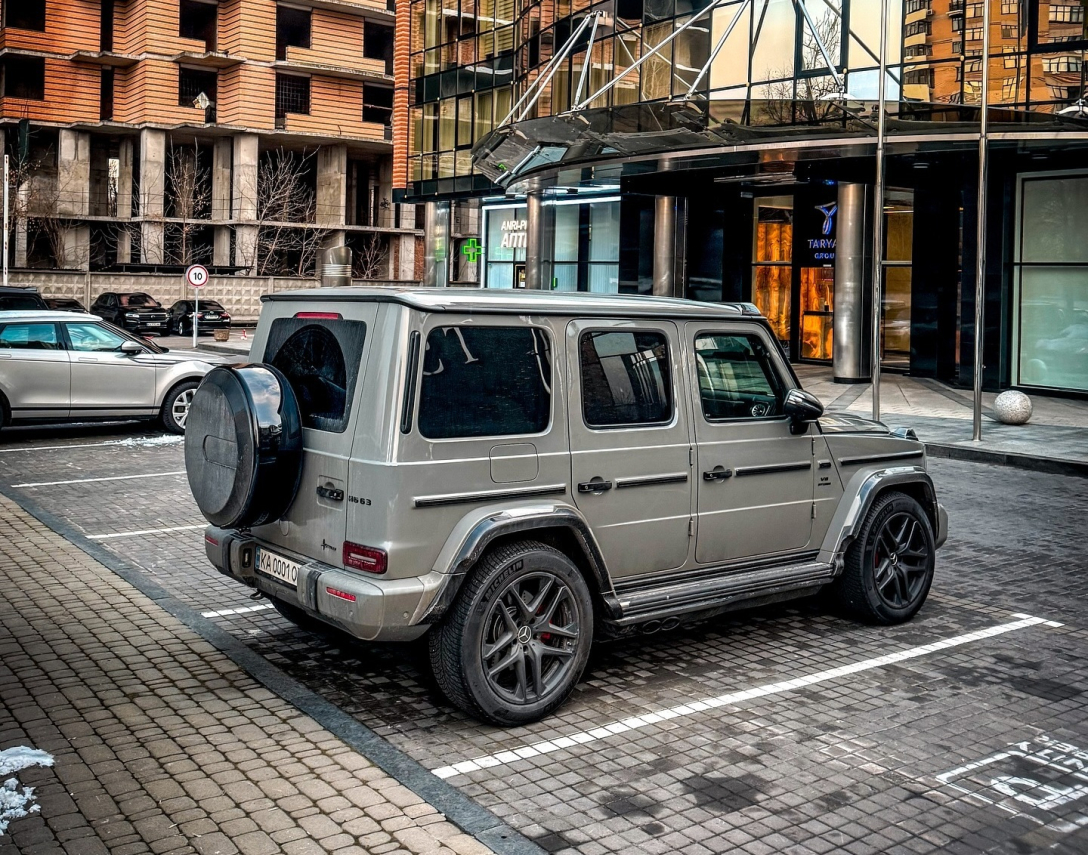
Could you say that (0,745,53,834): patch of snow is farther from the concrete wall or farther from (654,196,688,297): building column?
the concrete wall

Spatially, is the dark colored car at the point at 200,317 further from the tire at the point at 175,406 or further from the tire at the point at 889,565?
the tire at the point at 889,565

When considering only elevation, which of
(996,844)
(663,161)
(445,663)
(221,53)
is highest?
(221,53)

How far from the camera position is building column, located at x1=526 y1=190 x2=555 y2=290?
1436 inches

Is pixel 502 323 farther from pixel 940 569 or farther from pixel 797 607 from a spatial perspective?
pixel 940 569

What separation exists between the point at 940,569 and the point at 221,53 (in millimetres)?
55810

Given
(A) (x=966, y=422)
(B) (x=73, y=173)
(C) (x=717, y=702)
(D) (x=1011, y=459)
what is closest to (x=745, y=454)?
(C) (x=717, y=702)

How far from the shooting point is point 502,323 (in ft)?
17.9

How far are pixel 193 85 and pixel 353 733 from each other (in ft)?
193

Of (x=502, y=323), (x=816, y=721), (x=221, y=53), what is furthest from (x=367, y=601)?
(x=221, y=53)

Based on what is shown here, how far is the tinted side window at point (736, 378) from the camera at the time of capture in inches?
245

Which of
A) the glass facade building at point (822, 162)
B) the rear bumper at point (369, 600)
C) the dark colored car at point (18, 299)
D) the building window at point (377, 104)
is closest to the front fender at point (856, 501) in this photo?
the rear bumper at point (369, 600)

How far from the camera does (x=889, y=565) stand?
702 cm

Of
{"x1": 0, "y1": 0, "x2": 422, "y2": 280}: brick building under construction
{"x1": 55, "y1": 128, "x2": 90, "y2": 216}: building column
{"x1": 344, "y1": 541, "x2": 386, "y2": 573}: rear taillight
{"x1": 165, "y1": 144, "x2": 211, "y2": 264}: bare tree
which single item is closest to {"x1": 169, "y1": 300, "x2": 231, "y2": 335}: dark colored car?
{"x1": 0, "y1": 0, "x2": 422, "y2": 280}: brick building under construction

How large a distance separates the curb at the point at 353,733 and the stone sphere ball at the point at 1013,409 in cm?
1425
